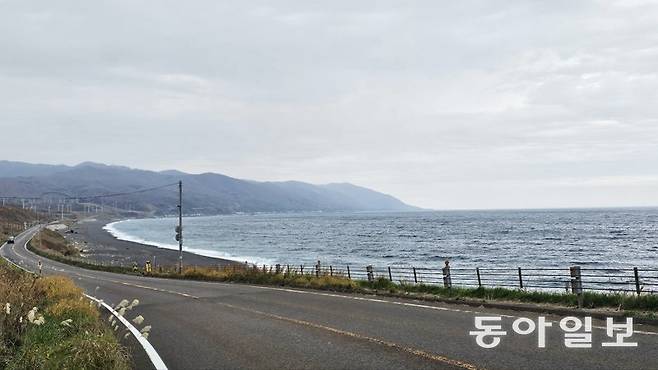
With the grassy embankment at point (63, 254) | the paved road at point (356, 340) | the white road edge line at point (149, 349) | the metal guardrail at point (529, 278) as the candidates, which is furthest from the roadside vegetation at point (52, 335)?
the grassy embankment at point (63, 254)

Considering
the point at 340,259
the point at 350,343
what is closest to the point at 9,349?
the point at 350,343

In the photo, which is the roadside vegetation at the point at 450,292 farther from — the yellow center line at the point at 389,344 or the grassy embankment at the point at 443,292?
the yellow center line at the point at 389,344

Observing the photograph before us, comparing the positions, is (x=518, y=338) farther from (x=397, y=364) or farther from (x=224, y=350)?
(x=224, y=350)

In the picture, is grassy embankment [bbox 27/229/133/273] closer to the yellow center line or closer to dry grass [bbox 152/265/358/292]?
dry grass [bbox 152/265/358/292]

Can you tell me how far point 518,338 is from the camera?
9867 mm

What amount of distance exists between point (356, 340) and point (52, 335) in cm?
563

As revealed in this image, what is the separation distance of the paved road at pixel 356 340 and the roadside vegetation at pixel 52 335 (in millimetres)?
1050

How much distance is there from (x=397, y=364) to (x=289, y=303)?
9.10 metres

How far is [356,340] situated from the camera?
10.3m

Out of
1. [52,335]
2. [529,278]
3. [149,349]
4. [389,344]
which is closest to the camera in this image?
[389,344]

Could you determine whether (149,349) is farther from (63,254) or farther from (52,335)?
(63,254)

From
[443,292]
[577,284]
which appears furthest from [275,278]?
[577,284]

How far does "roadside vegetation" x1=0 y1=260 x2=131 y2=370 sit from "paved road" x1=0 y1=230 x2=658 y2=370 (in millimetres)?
1050

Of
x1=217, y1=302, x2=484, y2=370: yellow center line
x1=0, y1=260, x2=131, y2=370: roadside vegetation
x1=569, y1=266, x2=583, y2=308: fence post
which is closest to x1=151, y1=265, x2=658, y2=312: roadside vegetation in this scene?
x1=569, y1=266, x2=583, y2=308: fence post
